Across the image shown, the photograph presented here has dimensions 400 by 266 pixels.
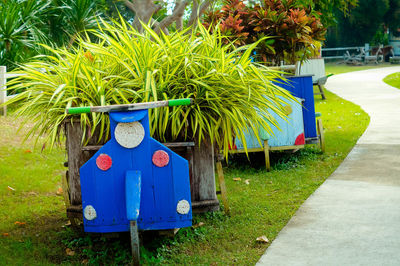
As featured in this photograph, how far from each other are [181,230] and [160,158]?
0.92 metres

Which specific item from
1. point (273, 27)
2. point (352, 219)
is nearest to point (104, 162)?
point (352, 219)

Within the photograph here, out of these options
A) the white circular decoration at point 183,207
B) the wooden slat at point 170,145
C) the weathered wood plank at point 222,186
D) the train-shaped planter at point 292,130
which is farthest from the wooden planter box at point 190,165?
the train-shaped planter at point 292,130

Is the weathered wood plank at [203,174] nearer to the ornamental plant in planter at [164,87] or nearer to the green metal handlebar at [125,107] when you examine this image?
the ornamental plant in planter at [164,87]

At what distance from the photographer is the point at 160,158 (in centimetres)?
399

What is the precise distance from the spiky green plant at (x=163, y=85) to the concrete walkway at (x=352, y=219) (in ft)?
3.40

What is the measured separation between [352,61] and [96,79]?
109 ft

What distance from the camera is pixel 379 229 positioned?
4621 millimetres

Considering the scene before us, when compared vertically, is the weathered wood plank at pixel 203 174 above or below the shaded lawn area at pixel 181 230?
above

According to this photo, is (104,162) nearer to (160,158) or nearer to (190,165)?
(160,158)

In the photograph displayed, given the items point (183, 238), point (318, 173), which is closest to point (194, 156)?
point (183, 238)

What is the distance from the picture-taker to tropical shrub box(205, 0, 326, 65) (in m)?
7.66

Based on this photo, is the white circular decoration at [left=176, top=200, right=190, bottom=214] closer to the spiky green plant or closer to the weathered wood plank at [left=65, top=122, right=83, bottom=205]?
the spiky green plant

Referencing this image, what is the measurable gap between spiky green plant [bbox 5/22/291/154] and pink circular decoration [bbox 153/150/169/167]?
→ 40 cm

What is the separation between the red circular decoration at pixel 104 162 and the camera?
156 inches
